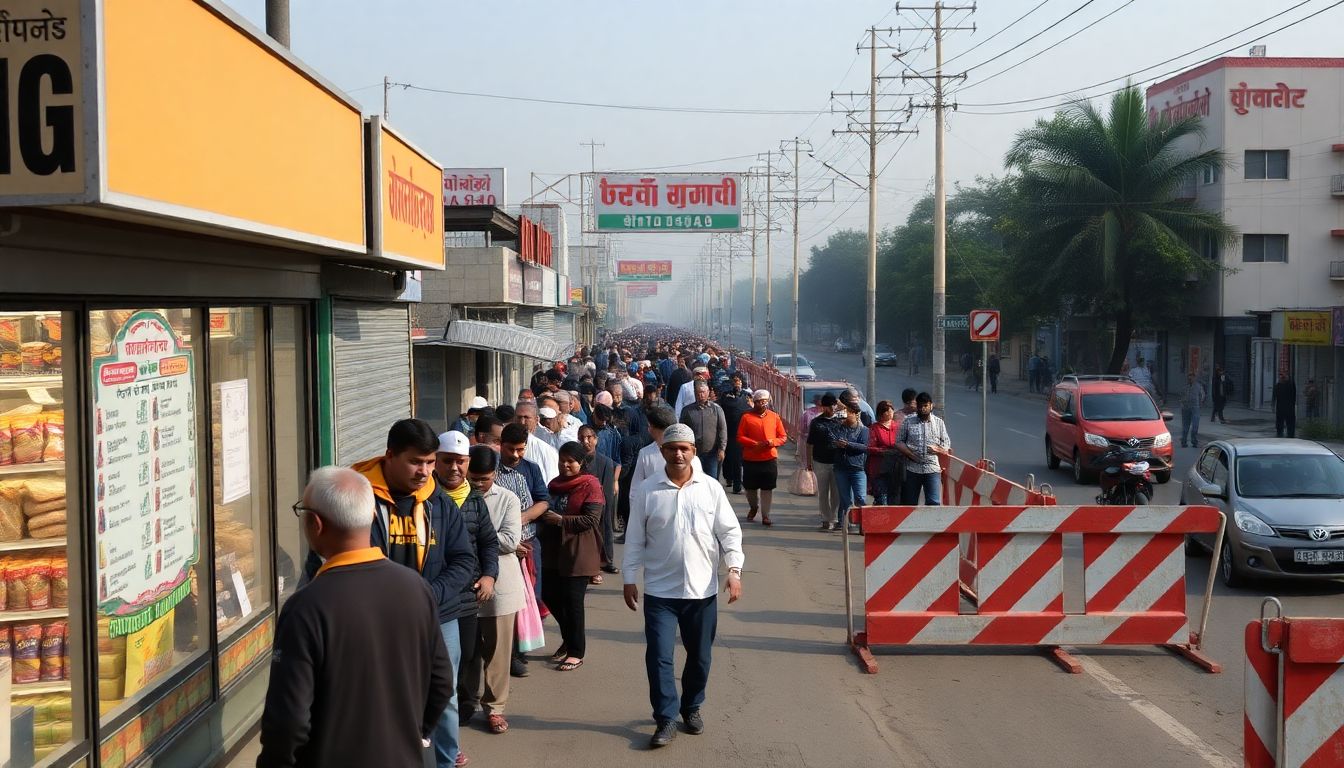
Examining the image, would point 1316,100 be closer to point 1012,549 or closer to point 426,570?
point 1012,549

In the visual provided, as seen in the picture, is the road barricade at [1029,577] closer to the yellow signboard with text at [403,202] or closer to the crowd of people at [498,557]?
the crowd of people at [498,557]

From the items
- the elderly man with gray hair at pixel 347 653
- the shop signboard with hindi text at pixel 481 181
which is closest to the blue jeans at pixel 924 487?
the elderly man with gray hair at pixel 347 653

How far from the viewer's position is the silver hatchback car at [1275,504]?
11211 millimetres

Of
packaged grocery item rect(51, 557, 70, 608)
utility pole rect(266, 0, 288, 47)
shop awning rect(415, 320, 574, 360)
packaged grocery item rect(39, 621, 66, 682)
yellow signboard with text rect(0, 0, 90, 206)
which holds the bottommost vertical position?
packaged grocery item rect(39, 621, 66, 682)

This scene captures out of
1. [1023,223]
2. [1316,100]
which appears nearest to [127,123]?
[1023,223]

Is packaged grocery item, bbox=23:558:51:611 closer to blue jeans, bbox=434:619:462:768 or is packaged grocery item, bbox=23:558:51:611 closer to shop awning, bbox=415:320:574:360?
blue jeans, bbox=434:619:462:768

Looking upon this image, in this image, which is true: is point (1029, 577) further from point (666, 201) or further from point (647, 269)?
point (647, 269)

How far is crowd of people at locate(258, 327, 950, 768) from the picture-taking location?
3.87 m

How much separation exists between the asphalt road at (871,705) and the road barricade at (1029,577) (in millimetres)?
183

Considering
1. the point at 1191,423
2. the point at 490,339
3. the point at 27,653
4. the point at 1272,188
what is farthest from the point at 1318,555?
the point at 1272,188

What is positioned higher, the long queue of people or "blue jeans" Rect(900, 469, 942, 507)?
the long queue of people

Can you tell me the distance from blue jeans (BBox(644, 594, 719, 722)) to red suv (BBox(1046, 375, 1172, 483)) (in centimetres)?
1349

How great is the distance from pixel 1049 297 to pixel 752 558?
34.3m

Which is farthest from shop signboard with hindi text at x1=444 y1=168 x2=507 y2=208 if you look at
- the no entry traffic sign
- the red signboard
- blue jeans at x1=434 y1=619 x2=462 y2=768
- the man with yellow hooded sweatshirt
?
the red signboard
